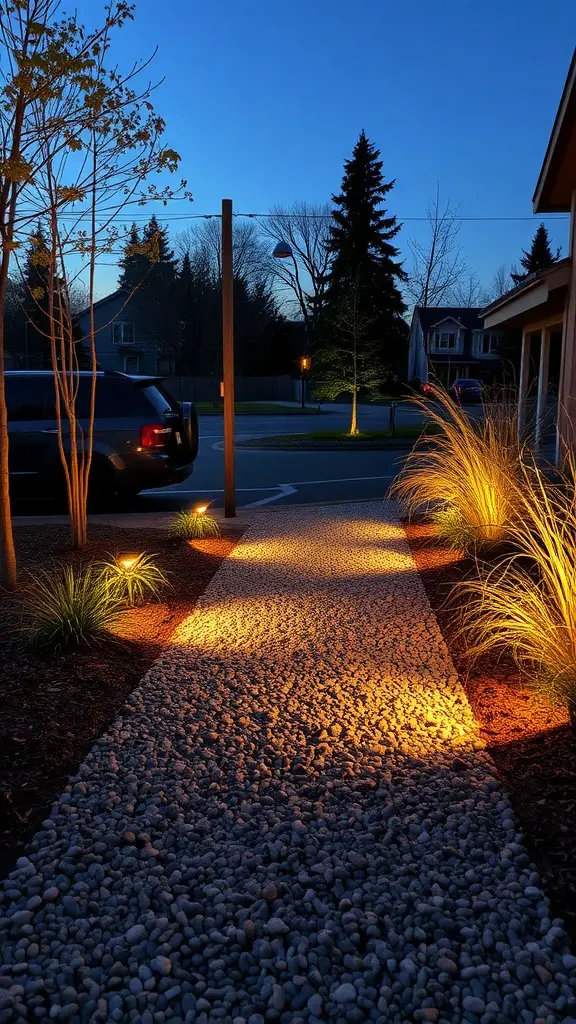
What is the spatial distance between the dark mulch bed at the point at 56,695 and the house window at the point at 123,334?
45.7m

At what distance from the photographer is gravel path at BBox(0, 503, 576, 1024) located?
2064 millimetres

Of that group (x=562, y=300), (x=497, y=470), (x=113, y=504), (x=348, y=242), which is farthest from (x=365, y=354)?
(x=497, y=470)

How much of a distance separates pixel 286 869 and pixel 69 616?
241 centimetres

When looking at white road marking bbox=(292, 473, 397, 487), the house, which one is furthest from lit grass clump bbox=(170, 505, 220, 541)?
white road marking bbox=(292, 473, 397, 487)

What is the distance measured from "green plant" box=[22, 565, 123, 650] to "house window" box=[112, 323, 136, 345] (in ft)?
154

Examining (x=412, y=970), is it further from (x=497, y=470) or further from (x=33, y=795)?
(x=497, y=470)

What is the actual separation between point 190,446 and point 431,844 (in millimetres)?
7681

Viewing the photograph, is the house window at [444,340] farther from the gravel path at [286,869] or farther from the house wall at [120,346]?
the gravel path at [286,869]

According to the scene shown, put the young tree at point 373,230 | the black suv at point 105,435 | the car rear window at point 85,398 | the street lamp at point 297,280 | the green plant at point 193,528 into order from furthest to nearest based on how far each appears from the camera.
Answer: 1. the young tree at point 373,230
2. the street lamp at point 297,280
3. the car rear window at point 85,398
4. the black suv at point 105,435
5. the green plant at point 193,528

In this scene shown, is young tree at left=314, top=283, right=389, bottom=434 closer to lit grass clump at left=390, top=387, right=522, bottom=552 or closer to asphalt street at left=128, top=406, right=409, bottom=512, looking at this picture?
asphalt street at left=128, top=406, right=409, bottom=512

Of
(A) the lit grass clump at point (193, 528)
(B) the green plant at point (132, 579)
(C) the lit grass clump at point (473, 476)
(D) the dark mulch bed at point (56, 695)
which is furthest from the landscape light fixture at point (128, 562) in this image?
(C) the lit grass clump at point (473, 476)

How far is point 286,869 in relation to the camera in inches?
102

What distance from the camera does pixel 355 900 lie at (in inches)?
94.7

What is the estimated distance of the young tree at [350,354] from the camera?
23.9 m
